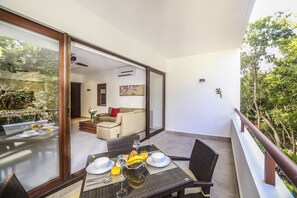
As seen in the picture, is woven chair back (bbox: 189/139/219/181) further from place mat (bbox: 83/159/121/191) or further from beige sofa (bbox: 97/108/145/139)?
beige sofa (bbox: 97/108/145/139)

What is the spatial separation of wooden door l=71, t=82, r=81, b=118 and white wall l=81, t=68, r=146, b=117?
0.75ft

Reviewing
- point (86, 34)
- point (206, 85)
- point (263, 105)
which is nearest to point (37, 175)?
point (86, 34)

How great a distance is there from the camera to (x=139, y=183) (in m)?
1.03

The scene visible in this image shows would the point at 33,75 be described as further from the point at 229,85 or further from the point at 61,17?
the point at 229,85

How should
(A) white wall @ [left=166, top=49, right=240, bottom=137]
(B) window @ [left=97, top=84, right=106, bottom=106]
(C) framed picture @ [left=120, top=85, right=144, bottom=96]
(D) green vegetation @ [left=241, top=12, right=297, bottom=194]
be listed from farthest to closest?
(B) window @ [left=97, top=84, right=106, bottom=106] → (C) framed picture @ [left=120, top=85, right=144, bottom=96] → (D) green vegetation @ [left=241, top=12, right=297, bottom=194] → (A) white wall @ [left=166, top=49, right=240, bottom=137]

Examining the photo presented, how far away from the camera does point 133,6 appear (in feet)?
7.22

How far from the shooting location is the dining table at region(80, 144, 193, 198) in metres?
0.93

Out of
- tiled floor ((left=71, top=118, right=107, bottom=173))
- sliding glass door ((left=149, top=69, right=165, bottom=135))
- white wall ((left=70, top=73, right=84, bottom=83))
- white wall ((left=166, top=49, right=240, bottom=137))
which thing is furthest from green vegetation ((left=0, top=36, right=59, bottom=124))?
white wall ((left=70, top=73, right=84, bottom=83))

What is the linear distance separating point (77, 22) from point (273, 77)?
290 inches

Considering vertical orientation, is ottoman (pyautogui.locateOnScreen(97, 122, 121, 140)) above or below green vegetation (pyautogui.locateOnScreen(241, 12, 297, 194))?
below

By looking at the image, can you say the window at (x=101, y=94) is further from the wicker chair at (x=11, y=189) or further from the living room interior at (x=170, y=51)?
the wicker chair at (x=11, y=189)

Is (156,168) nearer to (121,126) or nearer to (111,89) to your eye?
(121,126)

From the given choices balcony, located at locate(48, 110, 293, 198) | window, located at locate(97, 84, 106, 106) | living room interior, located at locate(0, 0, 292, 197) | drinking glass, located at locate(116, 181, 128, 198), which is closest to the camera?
drinking glass, located at locate(116, 181, 128, 198)

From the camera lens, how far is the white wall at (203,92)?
13.7ft
